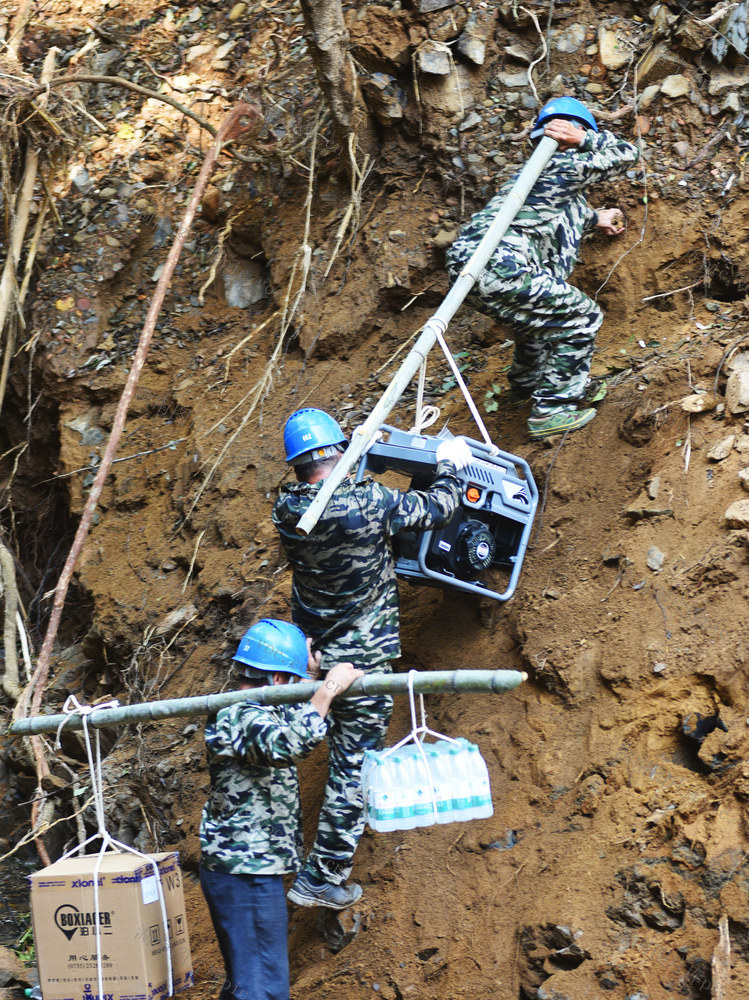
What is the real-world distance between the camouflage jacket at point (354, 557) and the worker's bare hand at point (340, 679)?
0.89 m

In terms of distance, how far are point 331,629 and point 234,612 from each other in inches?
74.3

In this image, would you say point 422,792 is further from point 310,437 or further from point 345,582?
point 310,437

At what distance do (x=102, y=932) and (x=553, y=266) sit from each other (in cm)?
402

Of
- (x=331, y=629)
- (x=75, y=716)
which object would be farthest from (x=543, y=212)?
(x=75, y=716)

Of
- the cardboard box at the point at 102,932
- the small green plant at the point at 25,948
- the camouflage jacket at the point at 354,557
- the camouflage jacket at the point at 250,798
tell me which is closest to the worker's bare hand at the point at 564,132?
the camouflage jacket at the point at 354,557

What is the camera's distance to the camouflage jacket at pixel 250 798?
4086mm

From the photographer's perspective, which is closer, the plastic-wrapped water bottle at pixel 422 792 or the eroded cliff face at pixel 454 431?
the plastic-wrapped water bottle at pixel 422 792

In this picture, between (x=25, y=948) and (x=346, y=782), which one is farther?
(x=25, y=948)

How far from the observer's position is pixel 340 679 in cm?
373

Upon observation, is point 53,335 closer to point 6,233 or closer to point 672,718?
point 6,233

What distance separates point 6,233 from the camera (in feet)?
26.7

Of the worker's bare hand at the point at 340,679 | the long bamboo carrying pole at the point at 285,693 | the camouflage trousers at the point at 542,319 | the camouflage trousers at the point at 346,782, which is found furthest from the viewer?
the camouflage trousers at the point at 542,319

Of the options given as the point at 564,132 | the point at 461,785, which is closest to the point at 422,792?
the point at 461,785

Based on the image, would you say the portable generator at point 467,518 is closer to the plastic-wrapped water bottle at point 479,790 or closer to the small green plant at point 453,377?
the plastic-wrapped water bottle at point 479,790
